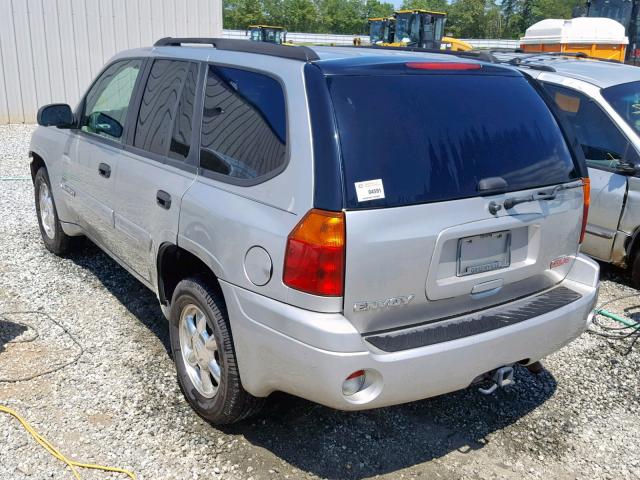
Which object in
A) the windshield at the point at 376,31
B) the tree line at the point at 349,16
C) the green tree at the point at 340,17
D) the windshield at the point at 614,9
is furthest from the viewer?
the green tree at the point at 340,17

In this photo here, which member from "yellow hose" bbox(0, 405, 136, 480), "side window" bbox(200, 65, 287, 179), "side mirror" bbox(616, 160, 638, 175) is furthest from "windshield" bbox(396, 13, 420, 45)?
"yellow hose" bbox(0, 405, 136, 480)

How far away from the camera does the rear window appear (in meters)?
2.61

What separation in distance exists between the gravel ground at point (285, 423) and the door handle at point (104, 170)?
1.08m

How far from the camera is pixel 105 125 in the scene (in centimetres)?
440

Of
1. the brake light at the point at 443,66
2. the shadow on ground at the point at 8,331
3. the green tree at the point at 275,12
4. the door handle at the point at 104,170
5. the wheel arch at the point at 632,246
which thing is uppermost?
the green tree at the point at 275,12

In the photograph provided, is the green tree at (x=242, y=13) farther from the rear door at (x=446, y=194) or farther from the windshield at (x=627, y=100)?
the rear door at (x=446, y=194)

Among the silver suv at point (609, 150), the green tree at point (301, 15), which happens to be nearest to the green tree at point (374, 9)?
the green tree at point (301, 15)

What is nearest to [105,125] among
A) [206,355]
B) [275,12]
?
[206,355]

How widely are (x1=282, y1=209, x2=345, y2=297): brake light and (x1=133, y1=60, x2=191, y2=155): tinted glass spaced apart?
4.46 feet

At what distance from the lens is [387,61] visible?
9.53ft

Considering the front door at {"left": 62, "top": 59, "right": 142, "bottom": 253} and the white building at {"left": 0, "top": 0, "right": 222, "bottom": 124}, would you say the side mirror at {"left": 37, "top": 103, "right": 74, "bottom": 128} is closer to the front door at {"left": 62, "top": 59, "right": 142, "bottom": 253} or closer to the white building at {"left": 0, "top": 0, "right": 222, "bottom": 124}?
the front door at {"left": 62, "top": 59, "right": 142, "bottom": 253}

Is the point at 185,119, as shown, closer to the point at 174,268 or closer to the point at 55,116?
the point at 174,268

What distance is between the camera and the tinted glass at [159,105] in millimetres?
3592

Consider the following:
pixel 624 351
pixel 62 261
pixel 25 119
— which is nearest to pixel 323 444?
pixel 624 351
